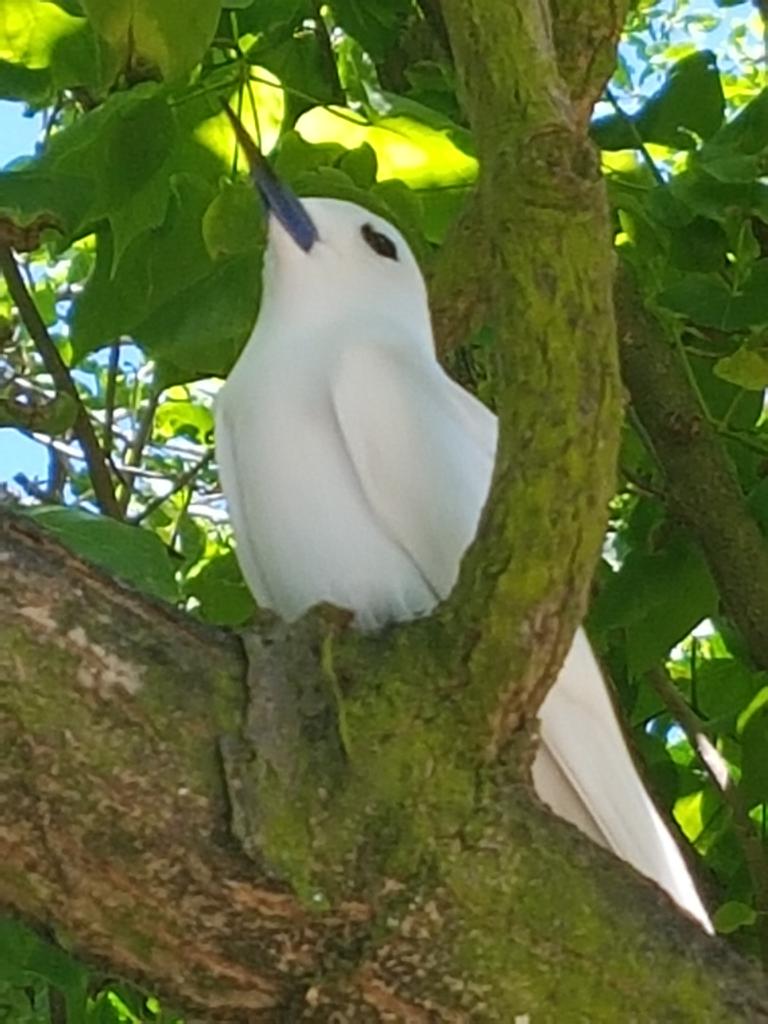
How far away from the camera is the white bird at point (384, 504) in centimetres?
145

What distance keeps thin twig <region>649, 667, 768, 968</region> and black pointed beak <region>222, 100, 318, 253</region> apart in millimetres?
608

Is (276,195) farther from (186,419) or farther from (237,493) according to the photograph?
(186,419)

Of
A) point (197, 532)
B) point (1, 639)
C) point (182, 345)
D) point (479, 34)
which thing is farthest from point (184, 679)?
point (197, 532)

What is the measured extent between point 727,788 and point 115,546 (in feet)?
A: 2.46

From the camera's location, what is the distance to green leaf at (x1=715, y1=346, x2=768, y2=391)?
1.60 metres

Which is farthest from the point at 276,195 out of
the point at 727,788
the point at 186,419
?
the point at 186,419

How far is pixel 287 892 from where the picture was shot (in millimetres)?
1100

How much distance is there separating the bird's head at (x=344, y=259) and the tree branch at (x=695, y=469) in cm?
26

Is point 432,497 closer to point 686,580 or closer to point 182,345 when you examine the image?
point 182,345

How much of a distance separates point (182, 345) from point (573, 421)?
2.25ft

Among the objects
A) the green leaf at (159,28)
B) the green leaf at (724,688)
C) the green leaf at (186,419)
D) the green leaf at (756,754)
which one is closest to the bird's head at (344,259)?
the green leaf at (159,28)

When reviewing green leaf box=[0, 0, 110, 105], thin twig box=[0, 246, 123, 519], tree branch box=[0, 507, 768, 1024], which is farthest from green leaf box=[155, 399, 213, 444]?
tree branch box=[0, 507, 768, 1024]

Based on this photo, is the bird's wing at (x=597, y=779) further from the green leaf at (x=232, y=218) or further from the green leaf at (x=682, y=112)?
the green leaf at (x=682, y=112)

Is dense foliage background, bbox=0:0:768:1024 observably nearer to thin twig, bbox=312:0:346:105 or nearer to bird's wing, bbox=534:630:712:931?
thin twig, bbox=312:0:346:105
